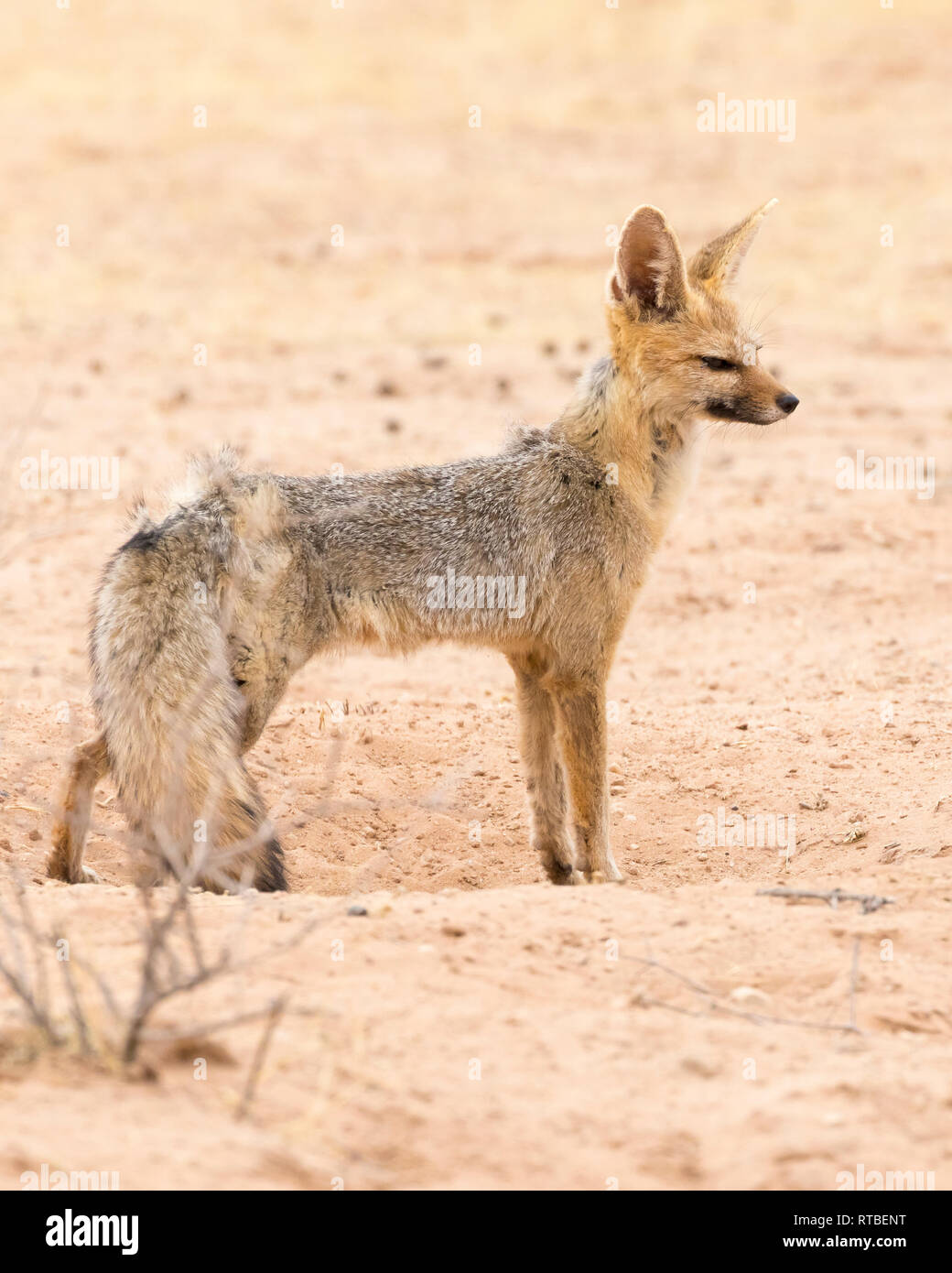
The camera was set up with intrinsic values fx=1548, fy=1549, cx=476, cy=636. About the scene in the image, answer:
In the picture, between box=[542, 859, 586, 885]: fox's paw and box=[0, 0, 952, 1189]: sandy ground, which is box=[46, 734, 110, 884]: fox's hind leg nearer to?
box=[0, 0, 952, 1189]: sandy ground

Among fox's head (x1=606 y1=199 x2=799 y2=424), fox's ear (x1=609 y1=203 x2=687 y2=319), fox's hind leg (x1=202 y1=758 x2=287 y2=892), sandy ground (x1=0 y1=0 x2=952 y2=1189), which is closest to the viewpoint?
sandy ground (x1=0 y1=0 x2=952 y2=1189)

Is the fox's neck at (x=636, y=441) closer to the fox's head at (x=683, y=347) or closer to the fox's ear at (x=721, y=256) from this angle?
the fox's head at (x=683, y=347)

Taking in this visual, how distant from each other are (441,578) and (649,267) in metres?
1.50

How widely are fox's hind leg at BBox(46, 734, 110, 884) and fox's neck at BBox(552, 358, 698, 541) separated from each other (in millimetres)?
2287

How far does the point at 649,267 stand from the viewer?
20.0 feet

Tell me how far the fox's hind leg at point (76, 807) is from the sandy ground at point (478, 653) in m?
0.13

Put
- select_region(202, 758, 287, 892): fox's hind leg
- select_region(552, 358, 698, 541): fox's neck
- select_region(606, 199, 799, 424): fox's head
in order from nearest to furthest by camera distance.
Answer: select_region(202, 758, 287, 892): fox's hind leg, select_region(606, 199, 799, 424): fox's head, select_region(552, 358, 698, 541): fox's neck

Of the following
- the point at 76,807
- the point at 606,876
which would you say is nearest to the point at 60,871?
the point at 76,807

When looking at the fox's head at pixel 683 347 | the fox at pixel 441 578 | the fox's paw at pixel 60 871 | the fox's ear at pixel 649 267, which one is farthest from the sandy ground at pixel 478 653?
the fox's ear at pixel 649 267

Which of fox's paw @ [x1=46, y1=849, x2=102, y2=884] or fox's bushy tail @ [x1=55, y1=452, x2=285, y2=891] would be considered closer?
fox's bushy tail @ [x1=55, y1=452, x2=285, y2=891]

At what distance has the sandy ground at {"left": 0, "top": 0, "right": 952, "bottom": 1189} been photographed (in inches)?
140

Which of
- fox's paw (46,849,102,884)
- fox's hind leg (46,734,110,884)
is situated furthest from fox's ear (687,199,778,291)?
fox's paw (46,849,102,884)

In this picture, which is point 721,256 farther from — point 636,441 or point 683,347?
point 636,441

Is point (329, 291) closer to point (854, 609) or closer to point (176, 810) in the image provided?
point (854, 609)
